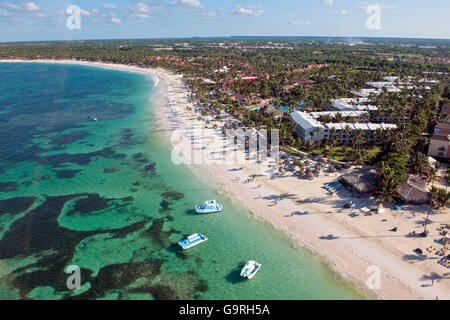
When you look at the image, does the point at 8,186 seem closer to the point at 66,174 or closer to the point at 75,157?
the point at 66,174

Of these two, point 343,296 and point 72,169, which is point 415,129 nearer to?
point 343,296

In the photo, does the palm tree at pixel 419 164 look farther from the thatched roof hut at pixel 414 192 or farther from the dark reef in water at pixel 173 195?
the dark reef in water at pixel 173 195

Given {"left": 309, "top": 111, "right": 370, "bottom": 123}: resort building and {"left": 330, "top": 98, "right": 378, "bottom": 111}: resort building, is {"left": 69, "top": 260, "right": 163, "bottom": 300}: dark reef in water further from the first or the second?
{"left": 330, "top": 98, "right": 378, "bottom": 111}: resort building

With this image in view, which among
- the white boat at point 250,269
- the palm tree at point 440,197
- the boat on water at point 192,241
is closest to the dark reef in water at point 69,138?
the boat on water at point 192,241

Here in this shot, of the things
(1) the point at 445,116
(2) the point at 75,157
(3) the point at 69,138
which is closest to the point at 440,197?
(1) the point at 445,116

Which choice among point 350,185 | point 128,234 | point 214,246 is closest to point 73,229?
point 128,234

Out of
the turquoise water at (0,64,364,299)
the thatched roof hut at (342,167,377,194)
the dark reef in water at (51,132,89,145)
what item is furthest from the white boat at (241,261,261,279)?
the dark reef in water at (51,132,89,145)
